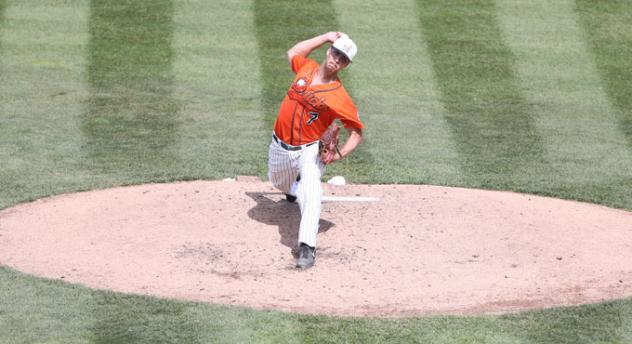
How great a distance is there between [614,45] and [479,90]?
2.34 m

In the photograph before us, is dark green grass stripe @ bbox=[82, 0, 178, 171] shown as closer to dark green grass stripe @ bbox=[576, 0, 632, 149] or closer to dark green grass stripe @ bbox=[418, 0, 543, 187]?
dark green grass stripe @ bbox=[418, 0, 543, 187]

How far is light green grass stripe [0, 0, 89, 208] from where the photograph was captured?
478 inches

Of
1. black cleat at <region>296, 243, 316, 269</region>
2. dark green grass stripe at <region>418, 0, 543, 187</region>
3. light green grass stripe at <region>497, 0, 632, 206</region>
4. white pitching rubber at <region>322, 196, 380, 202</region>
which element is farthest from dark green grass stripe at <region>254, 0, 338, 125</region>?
black cleat at <region>296, 243, 316, 269</region>

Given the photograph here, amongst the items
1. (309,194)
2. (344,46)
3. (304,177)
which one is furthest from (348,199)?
(344,46)

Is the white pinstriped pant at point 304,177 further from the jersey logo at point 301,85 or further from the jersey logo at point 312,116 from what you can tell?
the jersey logo at point 301,85

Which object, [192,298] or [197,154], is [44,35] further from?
[192,298]

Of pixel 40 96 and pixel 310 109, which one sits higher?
pixel 310 109

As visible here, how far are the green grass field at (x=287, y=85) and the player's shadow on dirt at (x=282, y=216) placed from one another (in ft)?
4.04

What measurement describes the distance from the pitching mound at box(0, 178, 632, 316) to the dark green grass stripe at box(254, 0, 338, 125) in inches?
124

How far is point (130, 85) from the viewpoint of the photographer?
1480 cm

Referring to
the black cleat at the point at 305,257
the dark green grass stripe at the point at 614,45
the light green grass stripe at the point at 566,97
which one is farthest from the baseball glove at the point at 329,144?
the dark green grass stripe at the point at 614,45

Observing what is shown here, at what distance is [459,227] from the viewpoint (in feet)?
34.9

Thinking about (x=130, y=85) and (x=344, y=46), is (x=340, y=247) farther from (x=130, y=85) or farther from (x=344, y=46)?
(x=130, y=85)

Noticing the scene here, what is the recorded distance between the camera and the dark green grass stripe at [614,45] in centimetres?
1455
